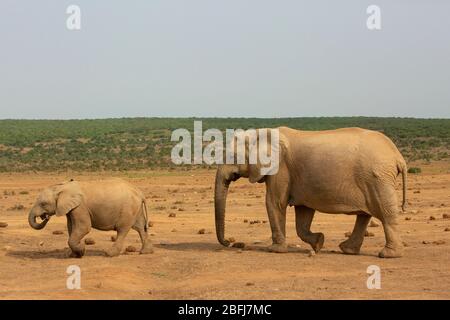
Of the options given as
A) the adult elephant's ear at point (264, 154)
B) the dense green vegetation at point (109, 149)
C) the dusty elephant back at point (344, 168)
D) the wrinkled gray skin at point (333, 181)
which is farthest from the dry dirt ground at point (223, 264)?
the dense green vegetation at point (109, 149)

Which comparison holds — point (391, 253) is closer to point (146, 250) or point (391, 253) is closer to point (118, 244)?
point (146, 250)

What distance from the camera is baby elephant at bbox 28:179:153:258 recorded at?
13888 millimetres

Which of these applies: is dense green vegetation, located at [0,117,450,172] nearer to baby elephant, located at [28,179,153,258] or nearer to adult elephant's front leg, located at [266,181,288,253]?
adult elephant's front leg, located at [266,181,288,253]

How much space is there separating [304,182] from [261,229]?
4271 mm

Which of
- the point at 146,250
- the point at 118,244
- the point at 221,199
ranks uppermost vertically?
the point at 221,199

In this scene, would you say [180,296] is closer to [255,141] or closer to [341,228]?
[255,141]

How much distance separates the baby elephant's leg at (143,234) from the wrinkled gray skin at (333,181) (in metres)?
1.40

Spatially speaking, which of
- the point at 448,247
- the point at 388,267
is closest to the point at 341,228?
the point at 448,247

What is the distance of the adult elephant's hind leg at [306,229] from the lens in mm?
14711

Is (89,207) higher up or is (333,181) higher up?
(333,181)

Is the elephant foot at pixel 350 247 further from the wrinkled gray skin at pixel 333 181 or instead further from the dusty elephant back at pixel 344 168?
the dusty elephant back at pixel 344 168

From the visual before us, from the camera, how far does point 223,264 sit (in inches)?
515

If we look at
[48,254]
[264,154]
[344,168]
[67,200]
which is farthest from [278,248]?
[48,254]

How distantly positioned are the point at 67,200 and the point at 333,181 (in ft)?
14.7
